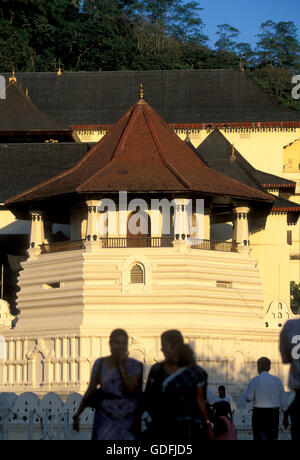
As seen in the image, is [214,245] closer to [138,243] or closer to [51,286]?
[138,243]

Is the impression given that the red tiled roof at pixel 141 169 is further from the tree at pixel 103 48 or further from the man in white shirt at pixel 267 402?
the tree at pixel 103 48

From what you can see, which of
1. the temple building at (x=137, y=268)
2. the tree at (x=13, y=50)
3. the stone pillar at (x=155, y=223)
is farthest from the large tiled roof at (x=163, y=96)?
the stone pillar at (x=155, y=223)

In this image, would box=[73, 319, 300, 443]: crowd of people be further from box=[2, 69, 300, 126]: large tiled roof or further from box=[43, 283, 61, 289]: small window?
box=[2, 69, 300, 126]: large tiled roof

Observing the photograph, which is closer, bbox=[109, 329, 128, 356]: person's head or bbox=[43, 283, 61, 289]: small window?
bbox=[109, 329, 128, 356]: person's head

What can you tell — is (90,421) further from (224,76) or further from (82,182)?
(224,76)

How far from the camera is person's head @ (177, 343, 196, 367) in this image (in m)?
12.7

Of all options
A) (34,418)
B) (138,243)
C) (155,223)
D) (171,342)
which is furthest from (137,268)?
(171,342)

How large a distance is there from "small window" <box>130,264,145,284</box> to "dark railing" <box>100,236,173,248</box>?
77cm

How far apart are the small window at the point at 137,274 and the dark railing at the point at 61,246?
1.82 meters

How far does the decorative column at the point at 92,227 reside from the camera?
33.7 m

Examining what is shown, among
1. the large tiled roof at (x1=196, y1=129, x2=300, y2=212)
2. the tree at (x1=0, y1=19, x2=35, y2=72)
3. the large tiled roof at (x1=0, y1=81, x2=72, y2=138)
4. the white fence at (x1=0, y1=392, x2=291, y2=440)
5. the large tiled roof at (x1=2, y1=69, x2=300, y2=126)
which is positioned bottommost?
the white fence at (x1=0, y1=392, x2=291, y2=440)

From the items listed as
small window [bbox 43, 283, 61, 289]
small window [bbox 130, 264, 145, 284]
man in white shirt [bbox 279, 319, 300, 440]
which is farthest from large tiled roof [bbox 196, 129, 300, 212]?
man in white shirt [bbox 279, 319, 300, 440]
